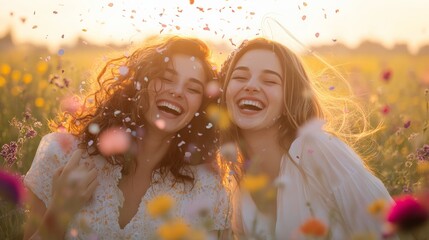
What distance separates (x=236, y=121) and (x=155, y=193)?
607 mm

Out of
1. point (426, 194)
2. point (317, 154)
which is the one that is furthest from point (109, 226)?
point (426, 194)

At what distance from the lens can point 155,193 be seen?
3.91 meters

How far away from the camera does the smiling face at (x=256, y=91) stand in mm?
3719

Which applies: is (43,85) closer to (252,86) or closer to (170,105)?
(170,105)

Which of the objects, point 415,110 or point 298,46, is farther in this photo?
point 415,110

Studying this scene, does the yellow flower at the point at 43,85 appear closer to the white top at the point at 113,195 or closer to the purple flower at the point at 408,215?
the white top at the point at 113,195

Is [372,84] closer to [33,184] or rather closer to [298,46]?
[298,46]

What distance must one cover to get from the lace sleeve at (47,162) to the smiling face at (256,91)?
0.93 meters

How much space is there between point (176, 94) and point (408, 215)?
216cm

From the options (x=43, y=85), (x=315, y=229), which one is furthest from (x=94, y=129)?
(x=43, y=85)

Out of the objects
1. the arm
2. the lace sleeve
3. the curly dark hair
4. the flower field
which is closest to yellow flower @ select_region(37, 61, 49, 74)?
the flower field

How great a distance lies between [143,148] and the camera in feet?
13.2

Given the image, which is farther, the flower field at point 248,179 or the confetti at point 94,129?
the confetti at point 94,129

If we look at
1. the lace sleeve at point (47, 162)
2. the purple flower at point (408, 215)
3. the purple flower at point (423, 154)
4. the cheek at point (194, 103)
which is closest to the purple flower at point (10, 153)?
the lace sleeve at point (47, 162)
